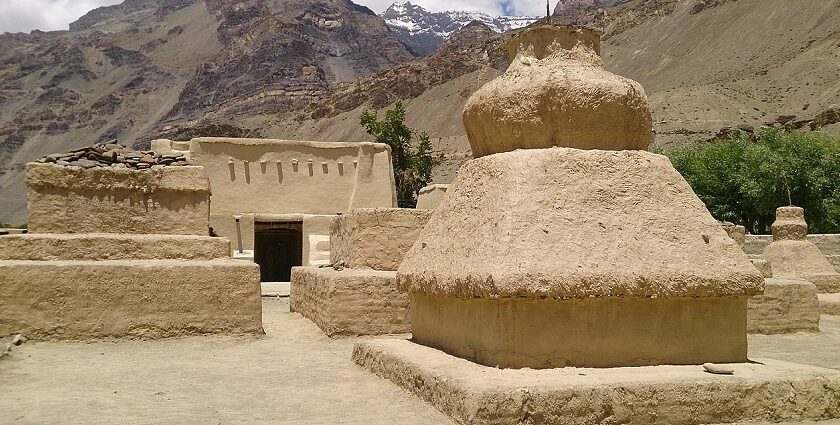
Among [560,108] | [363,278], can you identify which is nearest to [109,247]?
[363,278]

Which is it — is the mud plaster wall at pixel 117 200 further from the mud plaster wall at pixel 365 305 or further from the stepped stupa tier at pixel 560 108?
the stepped stupa tier at pixel 560 108

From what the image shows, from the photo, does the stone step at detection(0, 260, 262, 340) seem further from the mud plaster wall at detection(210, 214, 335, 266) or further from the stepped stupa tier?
the mud plaster wall at detection(210, 214, 335, 266)

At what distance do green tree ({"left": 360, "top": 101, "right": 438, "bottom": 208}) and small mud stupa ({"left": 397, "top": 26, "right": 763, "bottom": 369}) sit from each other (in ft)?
78.3

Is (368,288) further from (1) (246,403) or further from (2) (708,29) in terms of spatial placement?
(2) (708,29)

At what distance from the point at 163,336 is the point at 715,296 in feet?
17.7

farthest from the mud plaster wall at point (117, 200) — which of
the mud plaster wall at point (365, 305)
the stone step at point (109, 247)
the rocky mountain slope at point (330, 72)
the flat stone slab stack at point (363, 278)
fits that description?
the rocky mountain slope at point (330, 72)

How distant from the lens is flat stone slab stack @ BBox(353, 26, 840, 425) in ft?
13.9

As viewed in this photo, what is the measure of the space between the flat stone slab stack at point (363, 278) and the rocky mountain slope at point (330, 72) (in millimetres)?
33181

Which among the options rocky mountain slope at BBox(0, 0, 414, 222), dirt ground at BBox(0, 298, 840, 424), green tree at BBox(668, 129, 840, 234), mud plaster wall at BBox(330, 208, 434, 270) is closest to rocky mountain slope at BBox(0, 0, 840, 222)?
rocky mountain slope at BBox(0, 0, 414, 222)

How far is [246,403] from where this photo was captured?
500cm

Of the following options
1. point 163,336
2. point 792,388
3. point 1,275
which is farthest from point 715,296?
point 1,275

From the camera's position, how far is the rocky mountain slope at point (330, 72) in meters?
45.8

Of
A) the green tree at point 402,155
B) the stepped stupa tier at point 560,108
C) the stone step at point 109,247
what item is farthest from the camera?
the green tree at point 402,155

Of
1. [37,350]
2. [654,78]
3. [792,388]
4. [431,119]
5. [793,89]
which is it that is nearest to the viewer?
[792,388]
